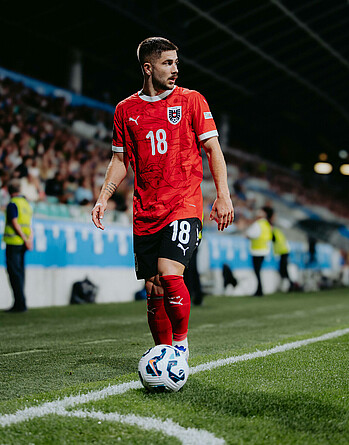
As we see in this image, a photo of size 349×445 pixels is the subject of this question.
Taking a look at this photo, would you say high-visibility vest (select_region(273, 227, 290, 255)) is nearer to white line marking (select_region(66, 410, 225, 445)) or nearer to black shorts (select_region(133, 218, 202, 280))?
black shorts (select_region(133, 218, 202, 280))

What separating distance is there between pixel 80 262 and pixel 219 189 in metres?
7.65

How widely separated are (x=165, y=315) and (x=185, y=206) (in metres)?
0.68

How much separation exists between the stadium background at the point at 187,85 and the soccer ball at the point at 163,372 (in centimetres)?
626

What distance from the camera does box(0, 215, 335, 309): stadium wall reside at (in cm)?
1015

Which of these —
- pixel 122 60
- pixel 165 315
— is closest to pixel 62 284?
pixel 165 315

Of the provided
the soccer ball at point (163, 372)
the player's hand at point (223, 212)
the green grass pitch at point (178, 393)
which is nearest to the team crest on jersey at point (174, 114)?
the player's hand at point (223, 212)

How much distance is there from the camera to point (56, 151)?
1473 centimetres

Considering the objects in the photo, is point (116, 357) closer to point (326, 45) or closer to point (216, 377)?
point (216, 377)

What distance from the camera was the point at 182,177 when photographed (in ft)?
12.0

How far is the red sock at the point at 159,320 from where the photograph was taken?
369 cm

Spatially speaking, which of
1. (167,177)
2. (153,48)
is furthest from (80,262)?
(153,48)

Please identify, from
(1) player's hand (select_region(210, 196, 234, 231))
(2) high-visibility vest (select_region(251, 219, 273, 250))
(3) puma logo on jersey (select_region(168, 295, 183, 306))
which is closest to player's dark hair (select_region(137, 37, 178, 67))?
(1) player's hand (select_region(210, 196, 234, 231))

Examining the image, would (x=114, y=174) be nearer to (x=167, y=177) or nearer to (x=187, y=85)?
(x=167, y=177)

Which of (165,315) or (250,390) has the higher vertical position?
(165,315)
